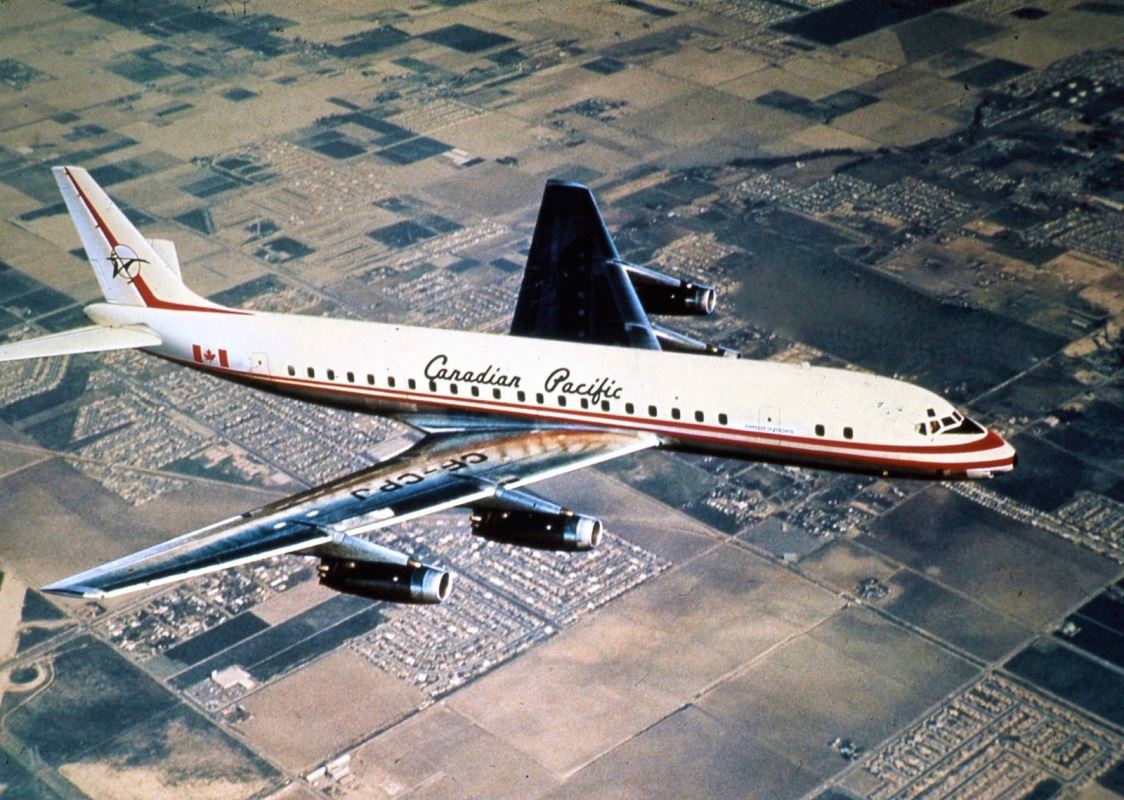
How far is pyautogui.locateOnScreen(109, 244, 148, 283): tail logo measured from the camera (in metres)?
79.6

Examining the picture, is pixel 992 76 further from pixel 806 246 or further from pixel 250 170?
pixel 250 170

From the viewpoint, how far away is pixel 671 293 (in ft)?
274

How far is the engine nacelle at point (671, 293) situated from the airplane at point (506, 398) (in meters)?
0.09

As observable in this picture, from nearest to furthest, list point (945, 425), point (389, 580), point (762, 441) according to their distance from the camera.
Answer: point (389, 580)
point (945, 425)
point (762, 441)

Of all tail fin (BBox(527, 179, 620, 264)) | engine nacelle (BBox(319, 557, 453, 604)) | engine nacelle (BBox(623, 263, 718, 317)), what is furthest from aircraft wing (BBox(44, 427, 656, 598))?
engine nacelle (BBox(623, 263, 718, 317))

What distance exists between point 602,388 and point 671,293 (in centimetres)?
1308

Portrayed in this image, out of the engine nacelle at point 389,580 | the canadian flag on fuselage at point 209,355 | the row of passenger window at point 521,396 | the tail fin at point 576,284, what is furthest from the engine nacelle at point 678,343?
the canadian flag on fuselage at point 209,355

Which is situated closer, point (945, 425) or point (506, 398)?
point (945, 425)

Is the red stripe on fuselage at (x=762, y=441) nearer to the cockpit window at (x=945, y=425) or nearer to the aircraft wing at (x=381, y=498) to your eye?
the cockpit window at (x=945, y=425)

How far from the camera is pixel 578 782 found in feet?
221

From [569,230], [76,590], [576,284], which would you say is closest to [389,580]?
[76,590]

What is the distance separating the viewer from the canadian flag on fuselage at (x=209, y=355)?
3081 inches

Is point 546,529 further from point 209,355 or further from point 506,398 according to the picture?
point 209,355

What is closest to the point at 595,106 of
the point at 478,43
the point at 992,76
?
the point at 478,43
